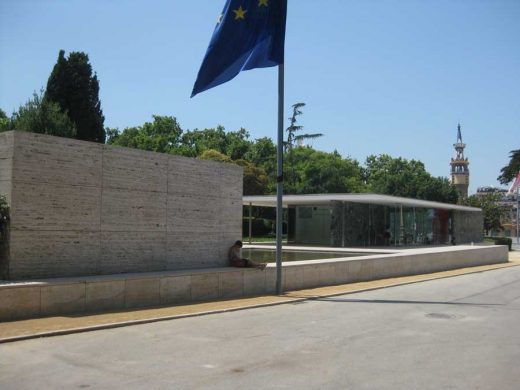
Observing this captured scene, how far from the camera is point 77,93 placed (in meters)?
38.9

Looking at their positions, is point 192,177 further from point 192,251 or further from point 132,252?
point 132,252

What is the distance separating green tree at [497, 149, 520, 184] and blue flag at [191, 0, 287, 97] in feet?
239

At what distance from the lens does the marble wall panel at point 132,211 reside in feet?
45.3

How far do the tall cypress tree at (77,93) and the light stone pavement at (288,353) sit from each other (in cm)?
2936

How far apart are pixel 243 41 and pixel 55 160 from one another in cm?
606

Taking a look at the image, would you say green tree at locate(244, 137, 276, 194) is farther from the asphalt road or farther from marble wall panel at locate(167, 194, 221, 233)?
the asphalt road

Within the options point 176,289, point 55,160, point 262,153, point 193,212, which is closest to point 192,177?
point 193,212

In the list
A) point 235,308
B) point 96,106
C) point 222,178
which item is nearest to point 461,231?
point 96,106

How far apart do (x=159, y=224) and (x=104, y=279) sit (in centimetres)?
330

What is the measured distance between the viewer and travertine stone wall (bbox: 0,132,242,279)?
12.1 metres

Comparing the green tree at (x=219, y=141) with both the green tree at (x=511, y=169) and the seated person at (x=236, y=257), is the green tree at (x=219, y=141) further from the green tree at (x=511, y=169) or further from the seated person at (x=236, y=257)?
the seated person at (x=236, y=257)

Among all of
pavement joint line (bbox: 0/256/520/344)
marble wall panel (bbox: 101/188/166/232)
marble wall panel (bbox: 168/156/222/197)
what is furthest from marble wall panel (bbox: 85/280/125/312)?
marble wall panel (bbox: 168/156/222/197)

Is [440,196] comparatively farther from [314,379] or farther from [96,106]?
[314,379]

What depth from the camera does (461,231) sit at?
167 ft
